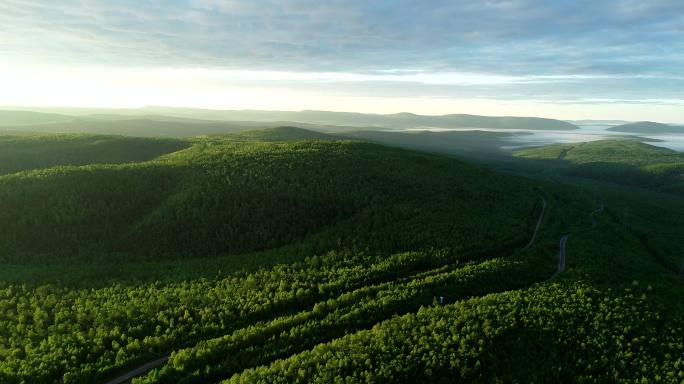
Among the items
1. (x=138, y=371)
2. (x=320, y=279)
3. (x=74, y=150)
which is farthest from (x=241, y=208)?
(x=74, y=150)

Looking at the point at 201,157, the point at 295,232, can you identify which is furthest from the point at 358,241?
the point at 201,157

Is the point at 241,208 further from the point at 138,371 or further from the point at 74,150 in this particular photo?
the point at 74,150

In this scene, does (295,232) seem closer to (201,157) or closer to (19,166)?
(201,157)

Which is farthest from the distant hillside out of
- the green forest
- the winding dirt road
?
the winding dirt road

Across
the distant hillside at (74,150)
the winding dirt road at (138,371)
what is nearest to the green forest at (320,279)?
the winding dirt road at (138,371)

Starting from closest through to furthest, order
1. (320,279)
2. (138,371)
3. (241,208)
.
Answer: (138,371), (320,279), (241,208)

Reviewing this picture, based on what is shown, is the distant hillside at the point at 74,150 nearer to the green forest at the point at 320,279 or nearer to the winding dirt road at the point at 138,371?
the green forest at the point at 320,279

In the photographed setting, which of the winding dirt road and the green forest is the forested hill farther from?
the winding dirt road

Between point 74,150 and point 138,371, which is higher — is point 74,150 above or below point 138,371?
above

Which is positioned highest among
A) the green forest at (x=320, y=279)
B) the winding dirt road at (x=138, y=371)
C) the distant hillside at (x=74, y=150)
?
the distant hillside at (x=74, y=150)
